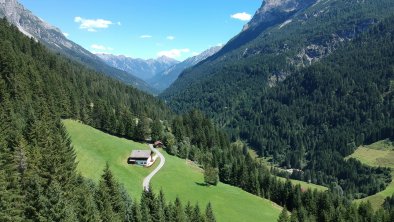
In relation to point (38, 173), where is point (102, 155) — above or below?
below

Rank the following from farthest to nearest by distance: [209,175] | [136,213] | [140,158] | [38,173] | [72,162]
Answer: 1. [209,175]
2. [140,158]
3. [72,162]
4. [136,213]
5. [38,173]

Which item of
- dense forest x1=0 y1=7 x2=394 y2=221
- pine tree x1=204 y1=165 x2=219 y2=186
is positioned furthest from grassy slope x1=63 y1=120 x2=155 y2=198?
pine tree x1=204 y1=165 x2=219 y2=186

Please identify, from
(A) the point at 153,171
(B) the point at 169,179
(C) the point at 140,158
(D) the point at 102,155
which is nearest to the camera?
(D) the point at 102,155

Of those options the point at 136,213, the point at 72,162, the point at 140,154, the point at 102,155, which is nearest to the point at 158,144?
the point at 140,154

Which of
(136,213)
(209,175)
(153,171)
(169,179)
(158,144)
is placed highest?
(136,213)

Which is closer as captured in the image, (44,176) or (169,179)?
(44,176)

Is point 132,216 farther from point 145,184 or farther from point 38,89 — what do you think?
point 38,89

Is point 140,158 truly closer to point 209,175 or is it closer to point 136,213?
point 209,175

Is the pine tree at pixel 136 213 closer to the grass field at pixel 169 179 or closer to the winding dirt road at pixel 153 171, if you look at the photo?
the grass field at pixel 169 179
